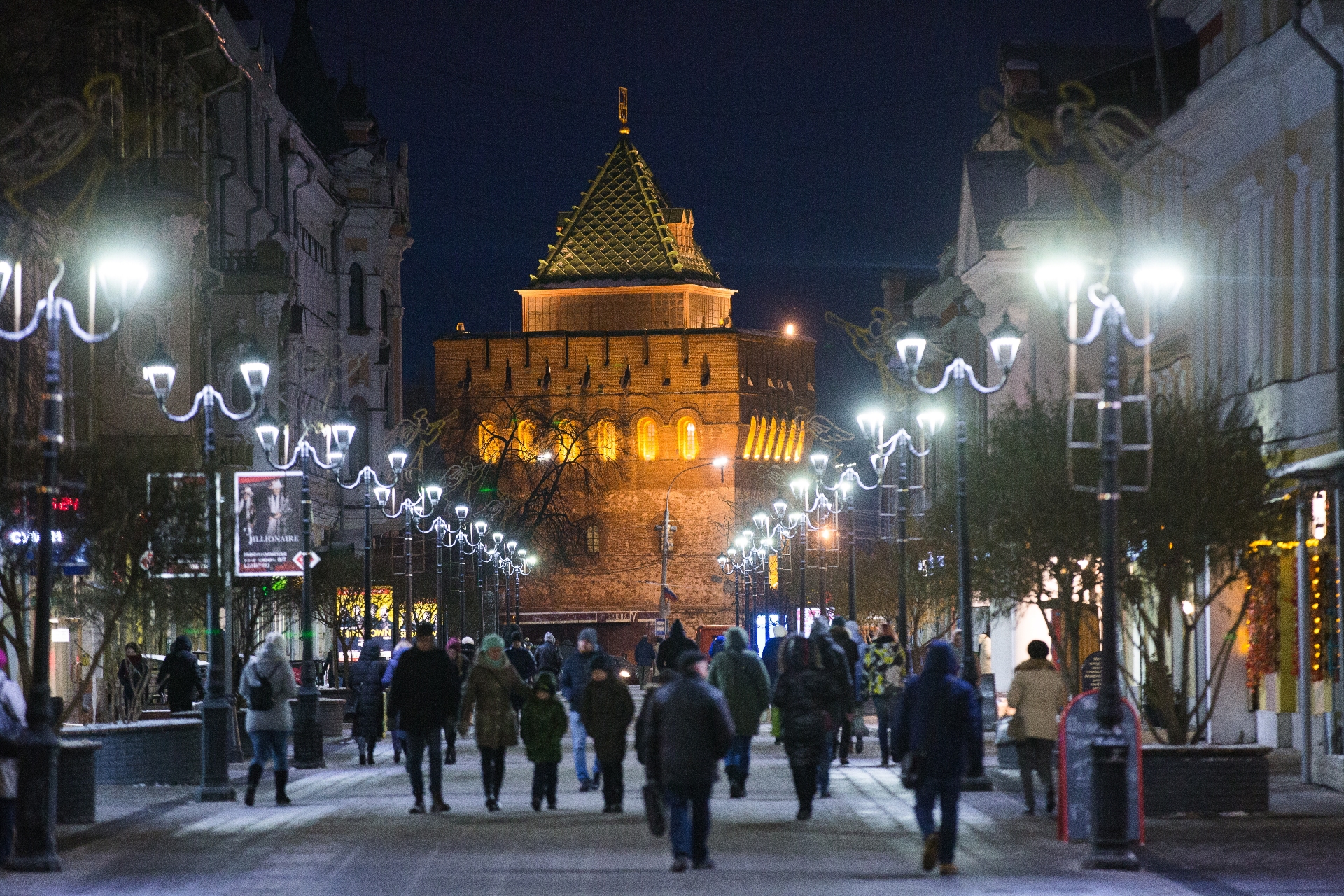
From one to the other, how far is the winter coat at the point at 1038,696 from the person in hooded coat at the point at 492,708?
4.53 m

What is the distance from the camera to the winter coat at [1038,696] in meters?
18.8

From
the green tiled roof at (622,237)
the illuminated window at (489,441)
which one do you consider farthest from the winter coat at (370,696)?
the green tiled roof at (622,237)

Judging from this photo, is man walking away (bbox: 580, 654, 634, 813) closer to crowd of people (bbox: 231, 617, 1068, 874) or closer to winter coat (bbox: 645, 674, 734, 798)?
crowd of people (bbox: 231, 617, 1068, 874)

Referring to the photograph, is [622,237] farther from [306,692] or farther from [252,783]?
[252,783]

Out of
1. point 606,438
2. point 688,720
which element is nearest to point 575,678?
point 688,720

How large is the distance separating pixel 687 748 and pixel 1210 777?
20.6 feet

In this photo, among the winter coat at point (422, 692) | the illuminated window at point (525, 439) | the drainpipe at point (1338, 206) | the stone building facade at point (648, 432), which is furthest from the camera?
the stone building facade at point (648, 432)

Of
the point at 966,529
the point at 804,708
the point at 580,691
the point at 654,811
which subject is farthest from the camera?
the point at 966,529

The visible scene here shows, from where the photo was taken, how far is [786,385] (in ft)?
383

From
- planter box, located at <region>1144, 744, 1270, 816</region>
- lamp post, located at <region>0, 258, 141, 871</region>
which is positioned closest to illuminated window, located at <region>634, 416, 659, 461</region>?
planter box, located at <region>1144, 744, 1270, 816</region>

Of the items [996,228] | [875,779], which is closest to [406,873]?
[875,779]

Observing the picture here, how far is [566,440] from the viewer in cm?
9581

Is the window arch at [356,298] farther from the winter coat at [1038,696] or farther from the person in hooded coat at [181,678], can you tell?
the winter coat at [1038,696]

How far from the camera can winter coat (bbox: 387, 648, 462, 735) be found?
63.9ft
